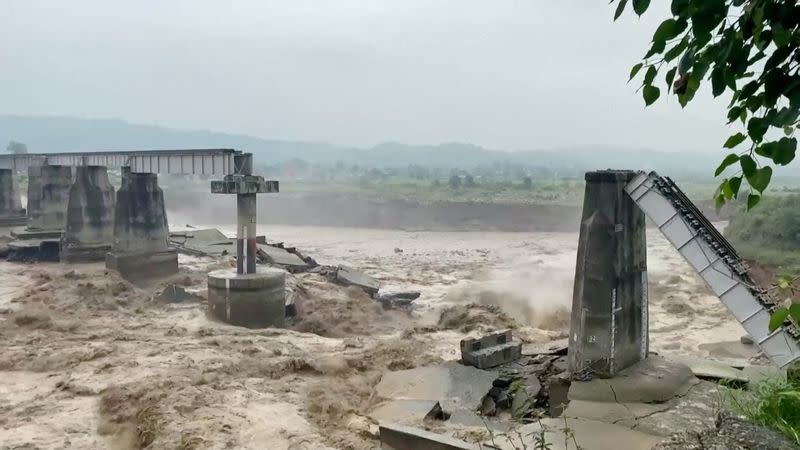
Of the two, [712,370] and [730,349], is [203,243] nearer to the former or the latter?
[730,349]

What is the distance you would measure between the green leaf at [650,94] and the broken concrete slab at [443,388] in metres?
10.8

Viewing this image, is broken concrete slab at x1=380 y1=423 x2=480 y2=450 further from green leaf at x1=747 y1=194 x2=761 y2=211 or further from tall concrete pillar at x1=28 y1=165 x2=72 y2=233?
tall concrete pillar at x1=28 y1=165 x2=72 y2=233

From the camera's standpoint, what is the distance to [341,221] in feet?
261

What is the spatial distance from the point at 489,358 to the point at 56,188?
3424 centimetres

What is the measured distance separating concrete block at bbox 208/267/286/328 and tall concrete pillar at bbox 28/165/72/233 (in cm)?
2093

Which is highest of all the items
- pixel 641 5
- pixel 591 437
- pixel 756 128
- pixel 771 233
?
pixel 641 5

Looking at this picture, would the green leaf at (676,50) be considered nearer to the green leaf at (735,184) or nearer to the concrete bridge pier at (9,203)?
the green leaf at (735,184)

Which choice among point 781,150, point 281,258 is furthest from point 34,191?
point 781,150

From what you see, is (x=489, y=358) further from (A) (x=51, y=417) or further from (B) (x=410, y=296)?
(B) (x=410, y=296)

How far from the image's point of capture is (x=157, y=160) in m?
31.4

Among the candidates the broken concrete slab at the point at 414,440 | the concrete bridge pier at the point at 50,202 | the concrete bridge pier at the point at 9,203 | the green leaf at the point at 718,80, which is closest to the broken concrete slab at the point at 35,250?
the concrete bridge pier at the point at 50,202

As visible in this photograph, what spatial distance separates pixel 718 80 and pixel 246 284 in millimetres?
22100

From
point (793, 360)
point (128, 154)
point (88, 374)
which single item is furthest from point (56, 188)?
point (793, 360)

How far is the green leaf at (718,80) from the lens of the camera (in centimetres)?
336
